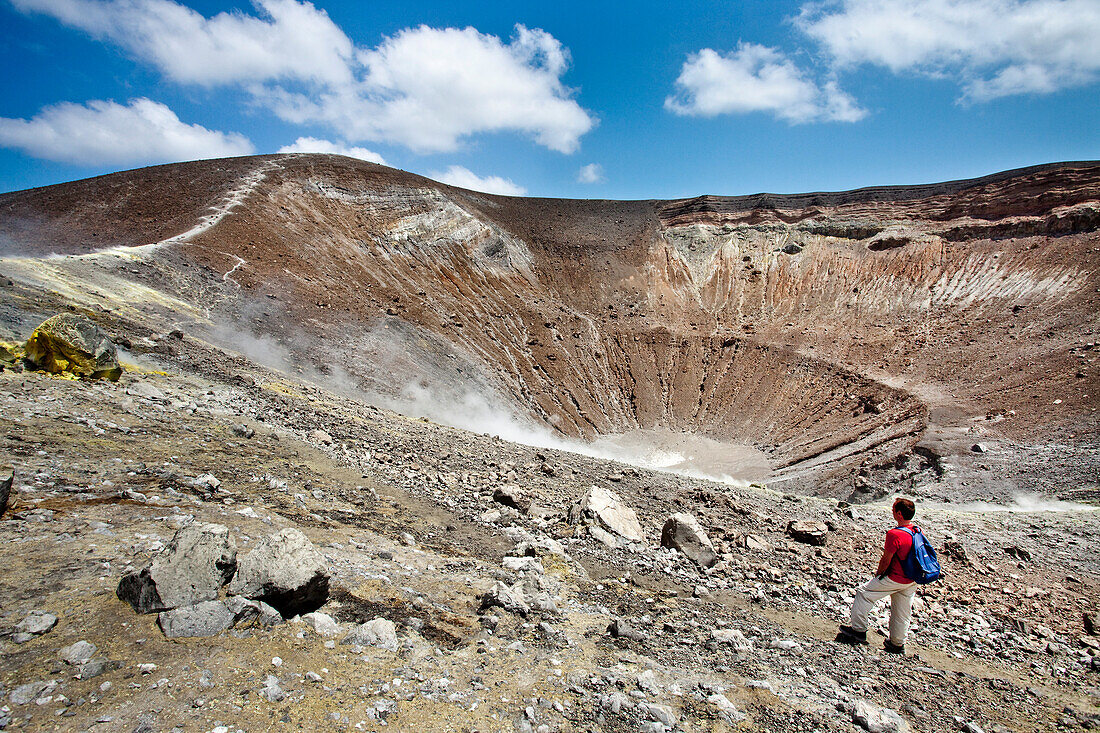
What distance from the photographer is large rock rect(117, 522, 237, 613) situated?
12.6ft

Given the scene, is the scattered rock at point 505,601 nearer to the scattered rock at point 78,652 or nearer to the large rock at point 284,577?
the large rock at point 284,577

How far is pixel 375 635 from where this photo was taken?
4.29 metres

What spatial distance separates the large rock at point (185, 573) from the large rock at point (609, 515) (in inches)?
212

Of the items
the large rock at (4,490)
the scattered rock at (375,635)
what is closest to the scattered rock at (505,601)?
the scattered rock at (375,635)

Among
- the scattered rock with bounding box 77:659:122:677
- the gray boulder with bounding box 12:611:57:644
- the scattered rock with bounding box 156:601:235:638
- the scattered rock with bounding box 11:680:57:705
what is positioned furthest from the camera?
the scattered rock with bounding box 156:601:235:638

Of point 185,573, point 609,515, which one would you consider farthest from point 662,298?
point 185,573

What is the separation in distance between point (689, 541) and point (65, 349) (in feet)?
35.3

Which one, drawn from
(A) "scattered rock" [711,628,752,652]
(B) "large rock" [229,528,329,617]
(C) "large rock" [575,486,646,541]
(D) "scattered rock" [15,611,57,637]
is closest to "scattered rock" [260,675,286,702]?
(B) "large rock" [229,528,329,617]

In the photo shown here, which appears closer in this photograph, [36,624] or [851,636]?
[36,624]

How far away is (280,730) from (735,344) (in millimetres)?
30164

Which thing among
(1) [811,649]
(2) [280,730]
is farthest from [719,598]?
(2) [280,730]

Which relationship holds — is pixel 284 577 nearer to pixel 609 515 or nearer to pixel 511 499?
pixel 511 499

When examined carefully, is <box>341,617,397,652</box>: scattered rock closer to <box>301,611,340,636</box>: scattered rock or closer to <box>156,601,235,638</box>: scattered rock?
<box>301,611,340,636</box>: scattered rock

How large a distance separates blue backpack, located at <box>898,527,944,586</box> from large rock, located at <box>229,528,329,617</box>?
5.96 meters
